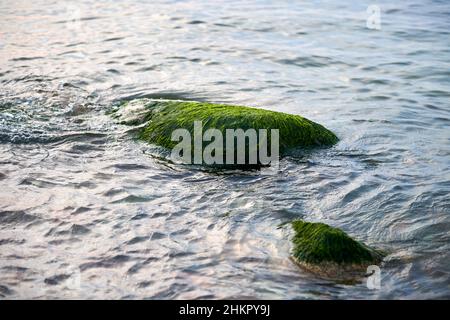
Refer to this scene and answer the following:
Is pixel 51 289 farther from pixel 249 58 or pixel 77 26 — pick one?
pixel 77 26

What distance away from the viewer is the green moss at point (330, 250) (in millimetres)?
5555

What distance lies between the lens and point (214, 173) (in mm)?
7449

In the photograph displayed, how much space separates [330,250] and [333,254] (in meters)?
0.05

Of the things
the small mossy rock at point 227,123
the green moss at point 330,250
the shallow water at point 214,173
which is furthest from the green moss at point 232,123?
the green moss at point 330,250

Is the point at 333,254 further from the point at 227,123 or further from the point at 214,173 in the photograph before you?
the point at 227,123

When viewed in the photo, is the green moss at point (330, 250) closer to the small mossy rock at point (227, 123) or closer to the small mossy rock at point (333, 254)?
the small mossy rock at point (333, 254)

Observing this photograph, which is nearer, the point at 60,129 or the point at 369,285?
the point at 369,285

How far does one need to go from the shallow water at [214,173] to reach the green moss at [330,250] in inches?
6.3

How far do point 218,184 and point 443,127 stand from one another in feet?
13.0

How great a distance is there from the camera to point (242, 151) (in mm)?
7652

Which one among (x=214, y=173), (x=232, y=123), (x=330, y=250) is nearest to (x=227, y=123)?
(x=232, y=123)

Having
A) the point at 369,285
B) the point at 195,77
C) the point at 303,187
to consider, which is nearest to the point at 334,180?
the point at 303,187

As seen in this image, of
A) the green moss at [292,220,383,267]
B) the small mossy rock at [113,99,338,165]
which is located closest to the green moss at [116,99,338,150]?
the small mossy rock at [113,99,338,165]

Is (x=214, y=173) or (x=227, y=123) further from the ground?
(x=227, y=123)
